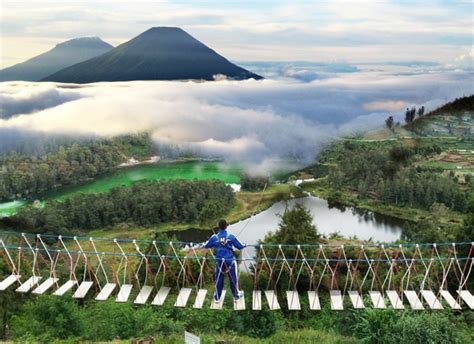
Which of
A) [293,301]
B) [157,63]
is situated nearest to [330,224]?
[157,63]

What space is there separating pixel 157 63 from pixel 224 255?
30.0 m

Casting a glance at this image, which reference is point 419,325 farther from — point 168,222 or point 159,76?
point 159,76

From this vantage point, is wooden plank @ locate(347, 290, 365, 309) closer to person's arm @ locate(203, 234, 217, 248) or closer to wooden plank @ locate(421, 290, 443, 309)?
wooden plank @ locate(421, 290, 443, 309)

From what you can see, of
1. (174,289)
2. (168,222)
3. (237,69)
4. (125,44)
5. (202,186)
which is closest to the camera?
(174,289)

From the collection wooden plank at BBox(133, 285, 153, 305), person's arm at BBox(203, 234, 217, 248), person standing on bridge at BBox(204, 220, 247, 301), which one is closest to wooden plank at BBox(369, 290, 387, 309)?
person standing on bridge at BBox(204, 220, 247, 301)

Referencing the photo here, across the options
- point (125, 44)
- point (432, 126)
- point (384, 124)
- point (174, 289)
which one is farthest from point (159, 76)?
point (174, 289)

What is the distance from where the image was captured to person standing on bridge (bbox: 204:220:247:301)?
4.98 m

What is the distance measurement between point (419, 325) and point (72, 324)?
4.51 meters

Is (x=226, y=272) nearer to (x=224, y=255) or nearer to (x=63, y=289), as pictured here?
(x=224, y=255)

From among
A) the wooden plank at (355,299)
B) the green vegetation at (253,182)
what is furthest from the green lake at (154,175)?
the wooden plank at (355,299)

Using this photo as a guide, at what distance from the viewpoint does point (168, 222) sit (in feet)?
86.9

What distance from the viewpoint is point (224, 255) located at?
510cm

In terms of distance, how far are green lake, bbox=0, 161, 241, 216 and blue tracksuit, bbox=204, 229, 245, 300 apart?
79.4 ft

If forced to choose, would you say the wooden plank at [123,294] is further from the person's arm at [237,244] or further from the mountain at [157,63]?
the mountain at [157,63]
